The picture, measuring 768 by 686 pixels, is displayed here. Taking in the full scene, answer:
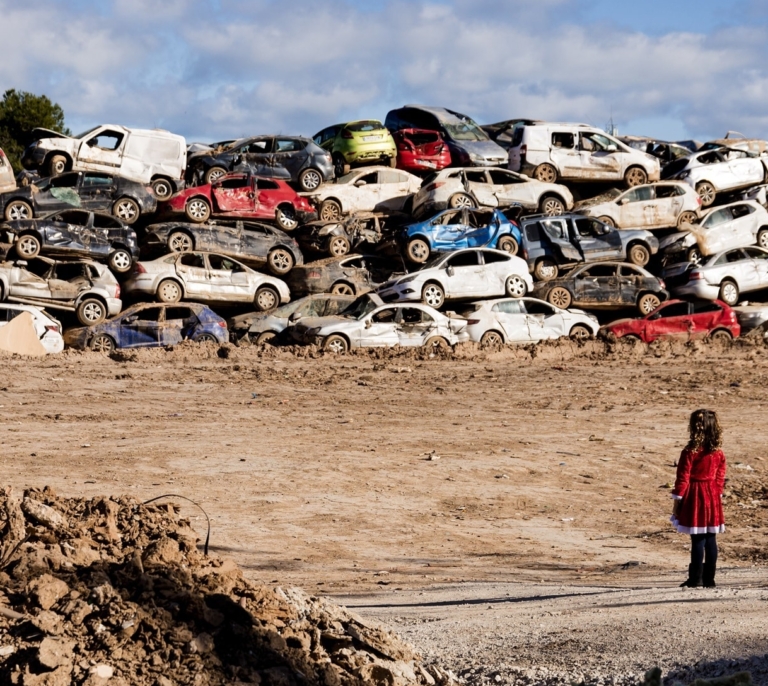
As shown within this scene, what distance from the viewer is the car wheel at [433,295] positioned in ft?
79.0

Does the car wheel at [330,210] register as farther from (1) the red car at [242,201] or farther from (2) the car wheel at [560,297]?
(2) the car wheel at [560,297]

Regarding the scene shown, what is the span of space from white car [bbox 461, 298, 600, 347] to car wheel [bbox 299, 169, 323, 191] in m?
8.36

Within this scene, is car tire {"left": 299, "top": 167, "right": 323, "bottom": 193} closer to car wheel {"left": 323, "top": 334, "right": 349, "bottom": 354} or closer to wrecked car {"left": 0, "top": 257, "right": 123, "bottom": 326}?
wrecked car {"left": 0, "top": 257, "right": 123, "bottom": 326}

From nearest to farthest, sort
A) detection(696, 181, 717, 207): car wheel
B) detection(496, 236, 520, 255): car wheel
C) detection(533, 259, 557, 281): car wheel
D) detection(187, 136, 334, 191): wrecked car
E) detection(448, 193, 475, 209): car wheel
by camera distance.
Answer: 1. detection(496, 236, 520, 255): car wheel
2. detection(533, 259, 557, 281): car wheel
3. detection(448, 193, 475, 209): car wheel
4. detection(187, 136, 334, 191): wrecked car
5. detection(696, 181, 717, 207): car wheel

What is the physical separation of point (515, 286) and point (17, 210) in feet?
34.9

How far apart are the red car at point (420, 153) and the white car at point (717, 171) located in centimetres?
647

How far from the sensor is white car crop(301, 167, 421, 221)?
2992 cm

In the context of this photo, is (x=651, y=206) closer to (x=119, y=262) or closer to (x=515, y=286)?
(x=515, y=286)

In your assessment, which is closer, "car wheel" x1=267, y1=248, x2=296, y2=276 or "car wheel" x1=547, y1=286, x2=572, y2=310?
"car wheel" x1=547, y1=286, x2=572, y2=310

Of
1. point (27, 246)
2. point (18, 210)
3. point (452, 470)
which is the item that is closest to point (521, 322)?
point (452, 470)

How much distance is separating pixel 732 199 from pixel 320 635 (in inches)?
1181

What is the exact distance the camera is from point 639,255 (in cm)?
2717

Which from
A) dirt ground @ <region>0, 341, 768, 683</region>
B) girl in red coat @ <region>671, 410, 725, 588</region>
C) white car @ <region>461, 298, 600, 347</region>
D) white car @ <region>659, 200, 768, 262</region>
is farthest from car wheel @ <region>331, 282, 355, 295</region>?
girl in red coat @ <region>671, 410, 725, 588</region>

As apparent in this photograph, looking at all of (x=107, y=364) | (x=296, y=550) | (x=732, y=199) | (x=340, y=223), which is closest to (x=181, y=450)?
(x=296, y=550)
